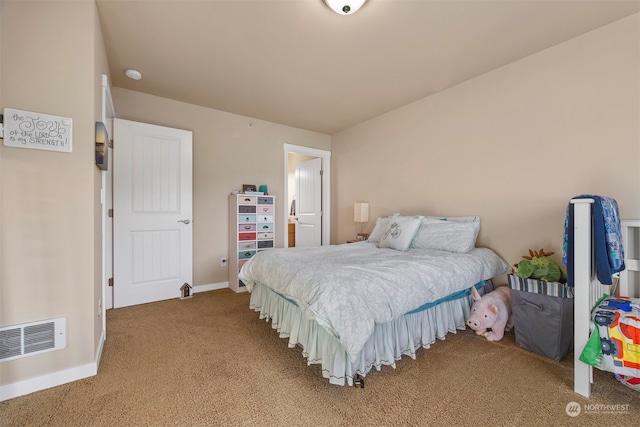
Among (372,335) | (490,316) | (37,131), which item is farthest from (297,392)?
(37,131)

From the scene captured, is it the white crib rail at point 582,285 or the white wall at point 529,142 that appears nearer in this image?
the white crib rail at point 582,285

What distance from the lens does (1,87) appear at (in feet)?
4.93

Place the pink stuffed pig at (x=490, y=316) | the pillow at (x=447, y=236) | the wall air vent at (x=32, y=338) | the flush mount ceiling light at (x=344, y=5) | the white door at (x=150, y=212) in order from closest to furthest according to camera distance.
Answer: the wall air vent at (x=32, y=338), the flush mount ceiling light at (x=344, y=5), the pink stuffed pig at (x=490, y=316), the pillow at (x=447, y=236), the white door at (x=150, y=212)

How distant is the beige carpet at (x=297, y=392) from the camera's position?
1380 millimetres

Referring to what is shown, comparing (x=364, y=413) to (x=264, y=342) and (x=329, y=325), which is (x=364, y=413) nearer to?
(x=329, y=325)

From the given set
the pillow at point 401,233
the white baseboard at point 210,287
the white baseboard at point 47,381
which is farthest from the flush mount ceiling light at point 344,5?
the white baseboard at point 210,287

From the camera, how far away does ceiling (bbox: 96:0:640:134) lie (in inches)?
75.0

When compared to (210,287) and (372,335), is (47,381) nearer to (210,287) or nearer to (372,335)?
(372,335)

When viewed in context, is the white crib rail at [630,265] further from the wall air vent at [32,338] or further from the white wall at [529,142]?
the wall air vent at [32,338]

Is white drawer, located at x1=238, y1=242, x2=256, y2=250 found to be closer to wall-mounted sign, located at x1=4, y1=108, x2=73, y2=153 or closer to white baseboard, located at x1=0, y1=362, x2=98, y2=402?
white baseboard, located at x1=0, y1=362, x2=98, y2=402

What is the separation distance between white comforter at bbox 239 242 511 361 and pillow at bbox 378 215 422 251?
0.11 m

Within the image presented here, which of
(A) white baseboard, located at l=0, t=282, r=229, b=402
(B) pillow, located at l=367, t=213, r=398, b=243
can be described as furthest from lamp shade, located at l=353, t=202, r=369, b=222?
(A) white baseboard, located at l=0, t=282, r=229, b=402

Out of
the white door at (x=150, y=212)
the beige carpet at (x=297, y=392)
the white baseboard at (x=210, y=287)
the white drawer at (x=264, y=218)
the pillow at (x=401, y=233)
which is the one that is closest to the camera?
the beige carpet at (x=297, y=392)

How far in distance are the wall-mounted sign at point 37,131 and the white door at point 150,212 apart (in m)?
1.52
